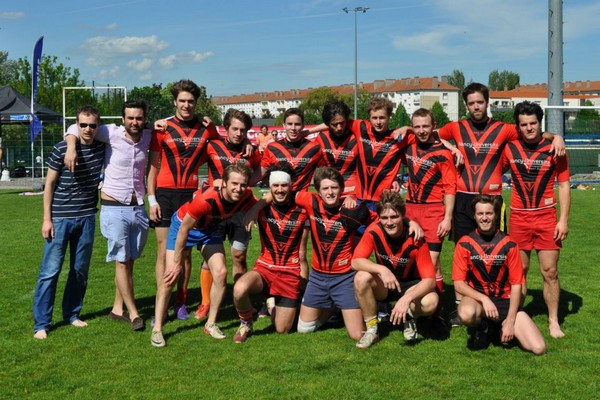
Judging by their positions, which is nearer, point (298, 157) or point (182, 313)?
point (298, 157)

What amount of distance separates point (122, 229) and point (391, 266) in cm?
228

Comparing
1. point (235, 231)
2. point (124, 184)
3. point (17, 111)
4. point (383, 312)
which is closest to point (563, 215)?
point (383, 312)

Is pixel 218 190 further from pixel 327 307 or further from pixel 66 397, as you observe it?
pixel 66 397

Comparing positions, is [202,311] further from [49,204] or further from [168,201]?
[49,204]

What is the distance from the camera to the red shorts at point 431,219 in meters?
5.74

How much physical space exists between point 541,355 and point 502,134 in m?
1.83

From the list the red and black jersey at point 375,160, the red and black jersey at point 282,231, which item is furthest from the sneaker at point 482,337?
the red and black jersey at point 282,231

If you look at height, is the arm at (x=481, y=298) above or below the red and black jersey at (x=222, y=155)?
below

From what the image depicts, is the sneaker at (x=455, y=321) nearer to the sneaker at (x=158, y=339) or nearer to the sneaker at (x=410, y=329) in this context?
the sneaker at (x=410, y=329)

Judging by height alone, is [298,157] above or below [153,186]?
above

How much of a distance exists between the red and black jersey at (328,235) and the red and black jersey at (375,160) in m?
0.61

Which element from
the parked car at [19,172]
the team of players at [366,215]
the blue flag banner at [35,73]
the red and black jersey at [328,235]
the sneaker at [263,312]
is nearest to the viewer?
the team of players at [366,215]

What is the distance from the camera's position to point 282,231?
560cm

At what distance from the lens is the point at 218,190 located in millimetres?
5434
